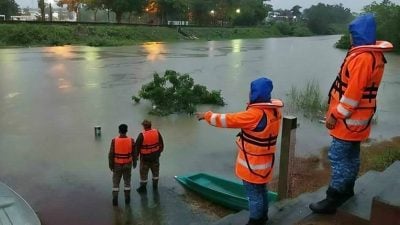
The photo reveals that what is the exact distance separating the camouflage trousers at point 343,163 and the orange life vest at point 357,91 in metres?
0.14

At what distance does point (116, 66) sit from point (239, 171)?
24.4 meters

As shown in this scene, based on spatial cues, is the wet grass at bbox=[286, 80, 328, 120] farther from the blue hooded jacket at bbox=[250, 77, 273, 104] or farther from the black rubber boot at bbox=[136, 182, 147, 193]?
the blue hooded jacket at bbox=[250, 77, 273, 104]

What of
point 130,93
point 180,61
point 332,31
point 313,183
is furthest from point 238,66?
point 332,31

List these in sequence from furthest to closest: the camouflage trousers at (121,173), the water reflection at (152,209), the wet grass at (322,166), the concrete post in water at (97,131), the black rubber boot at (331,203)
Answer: the concrete post in water at (97,131), the wet grass at (322,166), the camouflage trousers at (121,173), the water reflection at (152,209), the black rubber boot at (331,203)

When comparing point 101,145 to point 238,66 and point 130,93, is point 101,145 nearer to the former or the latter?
point 130,93

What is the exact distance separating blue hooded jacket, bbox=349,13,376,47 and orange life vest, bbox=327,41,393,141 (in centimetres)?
6

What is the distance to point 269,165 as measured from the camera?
159 inches

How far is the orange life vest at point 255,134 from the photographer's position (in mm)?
3814

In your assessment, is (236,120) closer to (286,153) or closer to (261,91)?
(261,91)

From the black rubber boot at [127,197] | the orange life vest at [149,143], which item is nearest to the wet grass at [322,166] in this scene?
the orange life vest at [149,143]

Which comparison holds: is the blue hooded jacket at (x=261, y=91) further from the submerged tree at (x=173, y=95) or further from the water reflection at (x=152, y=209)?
the submerged tree at (x=173, y=95)

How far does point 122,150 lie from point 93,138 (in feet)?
15.6

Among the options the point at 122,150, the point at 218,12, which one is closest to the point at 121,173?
the point at 122,150

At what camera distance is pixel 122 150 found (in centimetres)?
701
